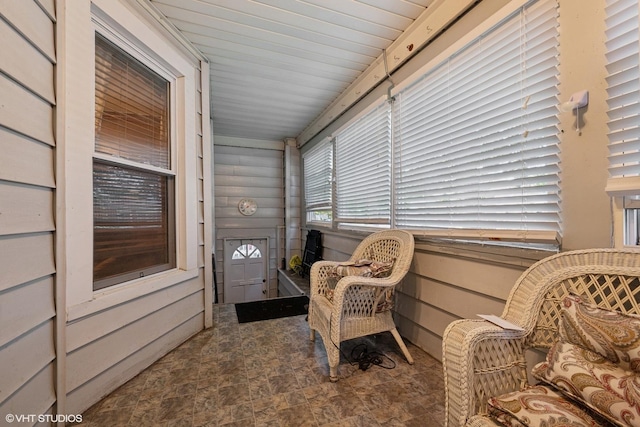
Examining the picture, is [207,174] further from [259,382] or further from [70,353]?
[259,382]

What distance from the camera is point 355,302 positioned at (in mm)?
1791

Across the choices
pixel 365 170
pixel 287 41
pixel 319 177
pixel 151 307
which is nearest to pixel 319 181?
pixel 319 177

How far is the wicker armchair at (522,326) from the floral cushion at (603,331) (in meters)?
0.11

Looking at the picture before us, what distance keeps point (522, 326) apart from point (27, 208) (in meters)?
2.12

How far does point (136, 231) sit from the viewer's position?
1.88 metres

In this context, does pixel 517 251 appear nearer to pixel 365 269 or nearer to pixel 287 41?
pixel 365 269

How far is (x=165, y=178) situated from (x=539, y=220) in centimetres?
256

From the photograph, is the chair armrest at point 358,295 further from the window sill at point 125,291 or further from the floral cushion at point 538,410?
the window sill at point 125,291

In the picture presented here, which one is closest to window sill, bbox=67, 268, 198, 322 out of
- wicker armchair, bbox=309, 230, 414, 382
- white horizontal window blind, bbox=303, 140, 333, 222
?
wicker armchair, bbox=309, 230, 414, 382

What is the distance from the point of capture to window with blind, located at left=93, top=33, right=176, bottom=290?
64.4 inches

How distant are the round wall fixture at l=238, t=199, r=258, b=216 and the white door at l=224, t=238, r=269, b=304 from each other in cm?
53

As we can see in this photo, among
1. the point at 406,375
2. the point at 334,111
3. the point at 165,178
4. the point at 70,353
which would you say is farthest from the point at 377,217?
the point at 70,353

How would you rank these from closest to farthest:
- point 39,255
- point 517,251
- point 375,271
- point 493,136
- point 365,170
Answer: point 39,255 → point 517,251 → point 493,136 → point 375,271 → point 365,170

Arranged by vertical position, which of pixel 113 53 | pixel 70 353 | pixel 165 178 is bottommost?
pixel 70 353
